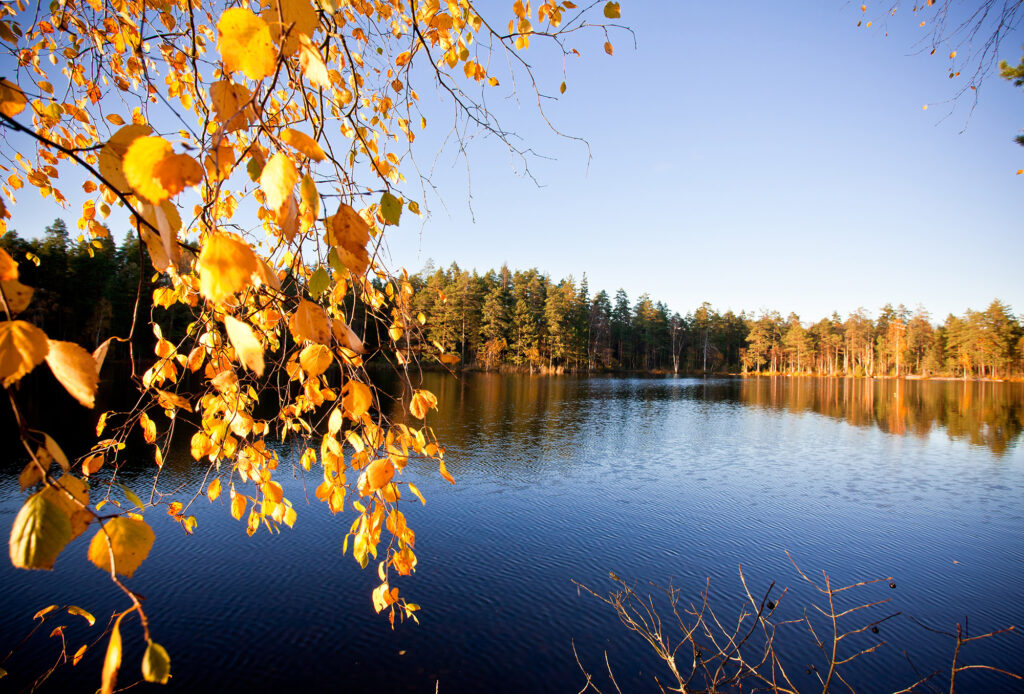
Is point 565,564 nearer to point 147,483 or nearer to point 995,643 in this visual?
point 995,643

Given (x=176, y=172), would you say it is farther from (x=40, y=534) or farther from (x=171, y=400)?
(x=171, y=400)

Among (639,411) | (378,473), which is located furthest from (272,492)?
(639,411)

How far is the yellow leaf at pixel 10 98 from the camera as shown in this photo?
0.82 m

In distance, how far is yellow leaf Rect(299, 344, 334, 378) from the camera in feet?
2.62

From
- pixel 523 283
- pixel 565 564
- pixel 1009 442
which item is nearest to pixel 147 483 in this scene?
pixel 565 564

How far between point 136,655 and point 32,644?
1.35 metres

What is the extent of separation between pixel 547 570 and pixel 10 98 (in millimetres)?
7543

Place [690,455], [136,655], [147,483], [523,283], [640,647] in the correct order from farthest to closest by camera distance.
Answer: [523,283] → [690,455] → [147,483] → [640,647] → [136,655]

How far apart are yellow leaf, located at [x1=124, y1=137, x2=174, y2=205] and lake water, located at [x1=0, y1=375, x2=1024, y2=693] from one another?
5.37 meters

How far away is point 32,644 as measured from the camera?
214 inches

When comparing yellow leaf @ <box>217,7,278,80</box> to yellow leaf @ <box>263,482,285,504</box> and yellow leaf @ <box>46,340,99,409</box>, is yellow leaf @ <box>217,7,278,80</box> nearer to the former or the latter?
yellow leaf @ <box>46,340,99,409</box>

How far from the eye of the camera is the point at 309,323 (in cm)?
70

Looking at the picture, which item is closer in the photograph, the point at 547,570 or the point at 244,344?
the point at 244,344

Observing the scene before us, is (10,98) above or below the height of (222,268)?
A: above
